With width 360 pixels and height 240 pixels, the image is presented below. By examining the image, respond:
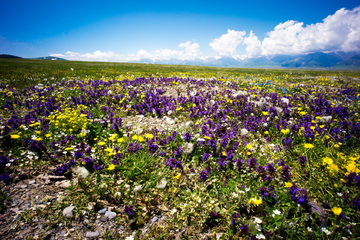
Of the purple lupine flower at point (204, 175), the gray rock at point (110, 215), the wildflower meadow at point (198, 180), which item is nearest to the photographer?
the wildflower meadow at point (198, 180)

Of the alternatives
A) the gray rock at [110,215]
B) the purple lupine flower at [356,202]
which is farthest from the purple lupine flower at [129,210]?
the purple lupine flower at [356,202]

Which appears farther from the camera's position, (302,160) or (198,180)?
(302,160)

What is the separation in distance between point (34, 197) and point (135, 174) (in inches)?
77.0

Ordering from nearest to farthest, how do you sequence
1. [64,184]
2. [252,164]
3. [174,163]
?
1. [64,184]
2. [252,164]
3. [174,163]

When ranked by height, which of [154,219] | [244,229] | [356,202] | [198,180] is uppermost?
[356,202]

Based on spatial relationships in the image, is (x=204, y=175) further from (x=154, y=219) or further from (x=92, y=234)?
(x=92, y=234)

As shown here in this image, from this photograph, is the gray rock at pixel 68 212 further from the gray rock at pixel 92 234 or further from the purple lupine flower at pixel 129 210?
the purple lupine flower at pixel 129 210

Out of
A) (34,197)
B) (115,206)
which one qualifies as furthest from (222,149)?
(34,197)

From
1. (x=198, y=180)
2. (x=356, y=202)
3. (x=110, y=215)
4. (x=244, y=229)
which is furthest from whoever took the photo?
(x=198, y=180)

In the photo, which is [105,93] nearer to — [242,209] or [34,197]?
[34,197]

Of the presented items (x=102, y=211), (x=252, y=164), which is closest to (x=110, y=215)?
(x=102, y=211)

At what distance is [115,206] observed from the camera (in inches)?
123

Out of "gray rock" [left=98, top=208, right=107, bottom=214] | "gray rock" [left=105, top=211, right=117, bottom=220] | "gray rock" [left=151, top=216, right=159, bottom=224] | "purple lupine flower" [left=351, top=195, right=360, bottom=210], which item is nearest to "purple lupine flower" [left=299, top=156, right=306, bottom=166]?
"purple lupine flower" [left=351, top=195, right=360, bottom=210]

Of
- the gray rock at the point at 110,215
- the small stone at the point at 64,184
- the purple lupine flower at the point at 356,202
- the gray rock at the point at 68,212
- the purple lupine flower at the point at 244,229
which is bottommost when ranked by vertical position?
the gray rock at the point at 110,215
